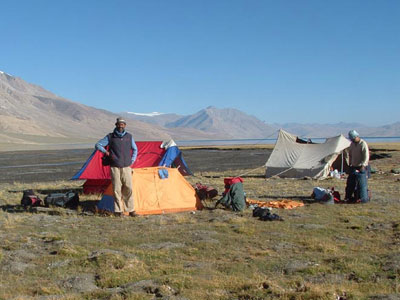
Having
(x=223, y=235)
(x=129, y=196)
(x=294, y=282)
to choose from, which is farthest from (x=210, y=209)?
(x=294, y=282)

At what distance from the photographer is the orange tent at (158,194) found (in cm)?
1091

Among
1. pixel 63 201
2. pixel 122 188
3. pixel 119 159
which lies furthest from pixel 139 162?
pixel 119 159

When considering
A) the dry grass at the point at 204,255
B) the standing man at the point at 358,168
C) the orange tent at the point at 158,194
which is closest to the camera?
the dry grass at the point at 204,255

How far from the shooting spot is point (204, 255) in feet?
22.9

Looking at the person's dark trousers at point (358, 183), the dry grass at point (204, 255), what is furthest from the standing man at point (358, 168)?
the dry grass at point (204, 255)

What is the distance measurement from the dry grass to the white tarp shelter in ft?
29.6

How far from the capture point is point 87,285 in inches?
216

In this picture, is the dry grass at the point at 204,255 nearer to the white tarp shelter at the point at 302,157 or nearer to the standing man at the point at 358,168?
the standing man at the point at 358,168

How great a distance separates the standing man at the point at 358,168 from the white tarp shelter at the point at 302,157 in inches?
299

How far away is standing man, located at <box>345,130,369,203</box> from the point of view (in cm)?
1218

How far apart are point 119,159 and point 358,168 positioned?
20.7ft

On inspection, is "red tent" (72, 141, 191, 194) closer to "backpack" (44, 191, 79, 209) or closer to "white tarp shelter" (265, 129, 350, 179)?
"backpack" (44, 191, 79, 209)

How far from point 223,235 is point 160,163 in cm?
790

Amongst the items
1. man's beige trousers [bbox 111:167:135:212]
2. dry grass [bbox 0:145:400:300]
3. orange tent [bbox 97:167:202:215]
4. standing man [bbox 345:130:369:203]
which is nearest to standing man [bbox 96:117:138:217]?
man's beige trousers [bbox 111:167:135:212]
